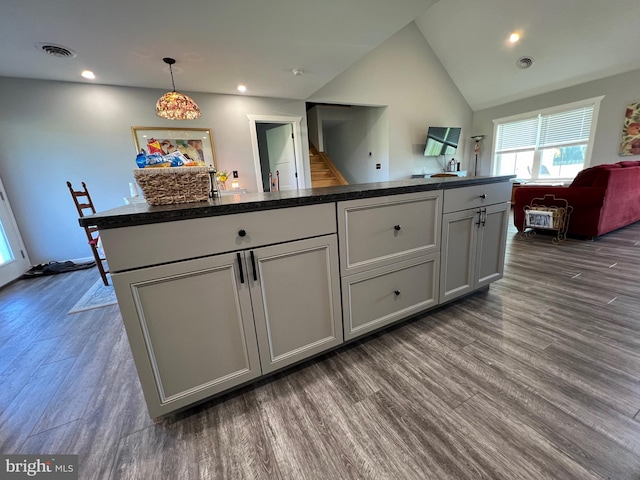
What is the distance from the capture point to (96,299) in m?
2.57

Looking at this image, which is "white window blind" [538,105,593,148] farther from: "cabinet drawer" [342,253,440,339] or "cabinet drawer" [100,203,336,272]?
"cabinet drawer" [100,203,336,272]

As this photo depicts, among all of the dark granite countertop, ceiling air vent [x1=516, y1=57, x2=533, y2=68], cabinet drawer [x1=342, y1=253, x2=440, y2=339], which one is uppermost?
ceiling air vent [x1=516, y1=57, x2=533, y2=68]

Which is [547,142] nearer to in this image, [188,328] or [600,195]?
[600,195]

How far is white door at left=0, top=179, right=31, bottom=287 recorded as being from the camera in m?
3.23

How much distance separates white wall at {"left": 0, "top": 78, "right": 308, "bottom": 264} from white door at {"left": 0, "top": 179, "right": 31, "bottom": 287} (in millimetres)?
81

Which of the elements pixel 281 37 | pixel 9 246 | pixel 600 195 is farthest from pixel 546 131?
pixel 9 246

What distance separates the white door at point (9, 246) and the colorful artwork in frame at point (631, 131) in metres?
9.87

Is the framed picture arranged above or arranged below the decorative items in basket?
above

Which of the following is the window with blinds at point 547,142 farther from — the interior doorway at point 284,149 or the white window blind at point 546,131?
the interior doorway at point 284,149

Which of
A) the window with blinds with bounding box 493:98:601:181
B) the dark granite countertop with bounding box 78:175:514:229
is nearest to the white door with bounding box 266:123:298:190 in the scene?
the dark granite countertop with bounding box 78:175:514:229

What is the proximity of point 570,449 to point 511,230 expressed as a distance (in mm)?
4209

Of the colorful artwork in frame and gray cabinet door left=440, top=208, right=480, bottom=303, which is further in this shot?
the colorful artwork in frame

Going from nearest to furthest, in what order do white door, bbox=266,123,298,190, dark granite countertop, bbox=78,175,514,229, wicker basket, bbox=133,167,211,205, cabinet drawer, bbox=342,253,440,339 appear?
dark granite countertop, bbox=78,175,514,229
wicker basket, bbox=133,167,211,205
cabinet drawer, bbox=342,253,440,339
white door, bbox=266,123,298,190

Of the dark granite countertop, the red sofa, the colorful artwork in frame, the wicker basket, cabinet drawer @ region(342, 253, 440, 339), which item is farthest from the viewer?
the colorful artwork in frame
